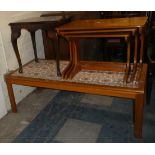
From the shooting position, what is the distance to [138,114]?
1.70 m

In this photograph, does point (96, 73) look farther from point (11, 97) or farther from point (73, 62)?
point (11, 97)

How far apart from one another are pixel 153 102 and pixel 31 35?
149cm

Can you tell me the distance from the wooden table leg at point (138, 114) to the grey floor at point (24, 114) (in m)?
1.00

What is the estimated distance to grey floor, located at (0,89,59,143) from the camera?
1.96 metres

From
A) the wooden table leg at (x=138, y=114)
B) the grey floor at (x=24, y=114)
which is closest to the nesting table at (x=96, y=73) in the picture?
the wooden table leg at (x=138, y=114)

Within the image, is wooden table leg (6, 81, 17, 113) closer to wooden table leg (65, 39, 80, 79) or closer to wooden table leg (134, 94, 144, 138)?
wooden table leg (65, 39, 80, 79)

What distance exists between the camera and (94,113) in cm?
215

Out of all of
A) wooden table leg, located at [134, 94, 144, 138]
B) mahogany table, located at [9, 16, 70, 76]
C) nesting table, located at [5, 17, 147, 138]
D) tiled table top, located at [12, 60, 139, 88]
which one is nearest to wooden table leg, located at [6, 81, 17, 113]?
nesting table, located at [5, 17, 147, 138]

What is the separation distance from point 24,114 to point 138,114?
3.73 feet

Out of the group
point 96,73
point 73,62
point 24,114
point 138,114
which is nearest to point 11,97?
point 24,114

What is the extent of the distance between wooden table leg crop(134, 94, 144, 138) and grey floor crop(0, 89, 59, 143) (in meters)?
1.00

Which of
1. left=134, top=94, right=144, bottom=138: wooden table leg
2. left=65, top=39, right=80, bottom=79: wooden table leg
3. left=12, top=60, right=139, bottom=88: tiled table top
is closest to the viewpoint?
left=134, top=94, right=144, bottom=138: wooden table leg

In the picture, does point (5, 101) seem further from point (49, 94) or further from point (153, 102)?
point (153, 102)
